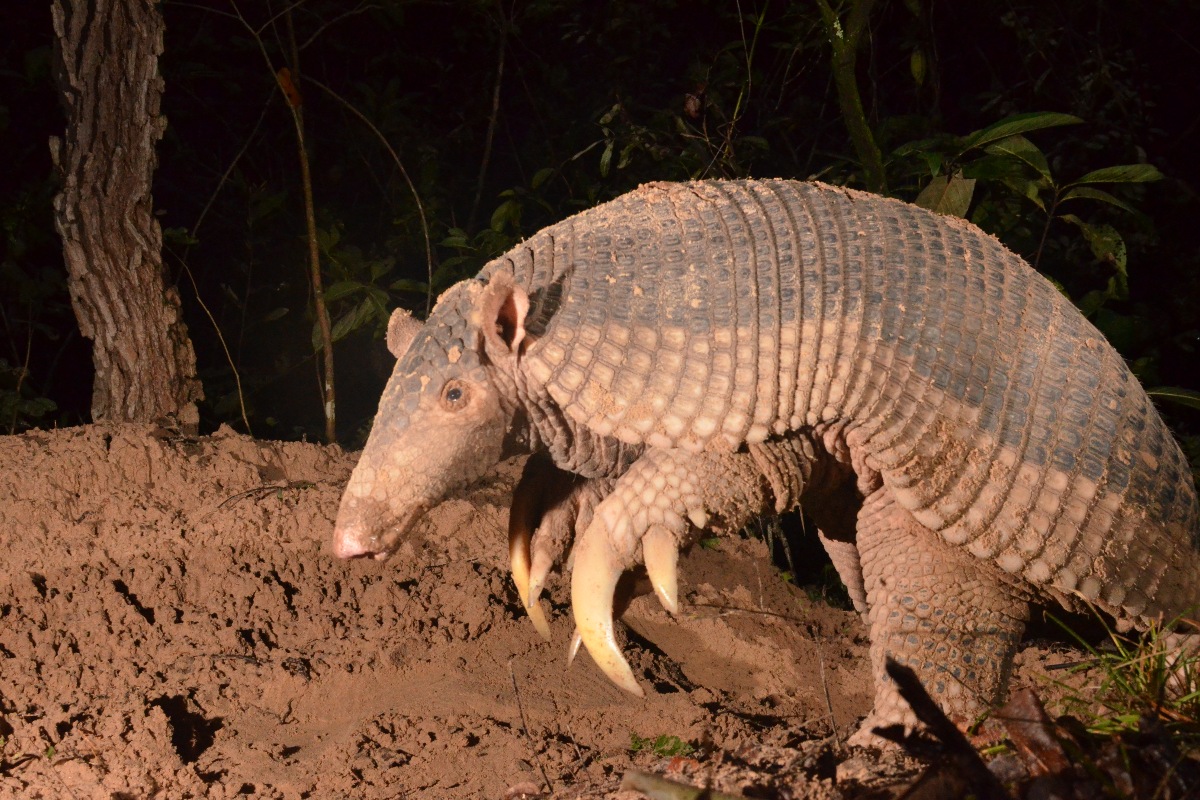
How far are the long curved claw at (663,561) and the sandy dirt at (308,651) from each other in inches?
25.4

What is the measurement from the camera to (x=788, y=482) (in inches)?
118

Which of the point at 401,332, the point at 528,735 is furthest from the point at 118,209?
the point at 528,735

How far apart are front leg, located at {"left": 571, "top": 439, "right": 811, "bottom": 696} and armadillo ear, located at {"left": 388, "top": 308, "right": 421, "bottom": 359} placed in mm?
912

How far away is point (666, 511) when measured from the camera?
9.46 feet

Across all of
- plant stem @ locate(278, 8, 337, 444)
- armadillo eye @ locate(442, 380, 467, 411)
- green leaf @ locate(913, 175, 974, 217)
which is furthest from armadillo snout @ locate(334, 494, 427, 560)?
green leaf @ locate(913, 175, 974, 217)

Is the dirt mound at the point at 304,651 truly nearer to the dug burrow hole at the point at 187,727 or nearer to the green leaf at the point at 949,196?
the dug burrow hole at the point at 187,727

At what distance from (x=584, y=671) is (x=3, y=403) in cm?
385

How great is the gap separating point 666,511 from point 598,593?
1.10 ft

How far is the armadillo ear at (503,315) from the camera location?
282cm

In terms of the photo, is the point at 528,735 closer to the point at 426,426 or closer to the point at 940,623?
the point at 426,426

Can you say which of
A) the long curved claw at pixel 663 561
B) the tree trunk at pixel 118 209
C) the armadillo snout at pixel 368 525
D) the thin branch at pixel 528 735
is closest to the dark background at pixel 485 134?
the tree trunk at pixel 118 209

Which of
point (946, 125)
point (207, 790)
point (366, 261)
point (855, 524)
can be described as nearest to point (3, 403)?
point (366, 261)

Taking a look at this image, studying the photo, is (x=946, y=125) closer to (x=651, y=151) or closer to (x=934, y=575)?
(x=651, y=151)

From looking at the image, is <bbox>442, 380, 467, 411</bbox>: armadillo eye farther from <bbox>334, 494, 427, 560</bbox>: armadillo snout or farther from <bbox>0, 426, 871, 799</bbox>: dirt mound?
<bbox>0, 426, 871, 799</bbox>: dirt mound
